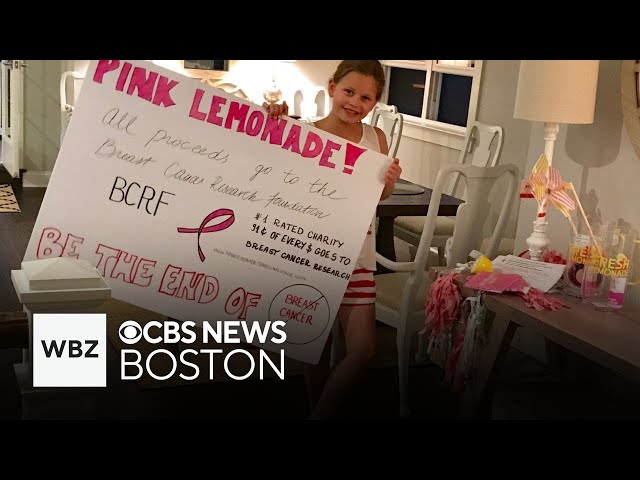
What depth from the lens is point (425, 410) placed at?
3.07m

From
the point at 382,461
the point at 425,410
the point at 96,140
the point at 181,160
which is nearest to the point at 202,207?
the point at 181,160

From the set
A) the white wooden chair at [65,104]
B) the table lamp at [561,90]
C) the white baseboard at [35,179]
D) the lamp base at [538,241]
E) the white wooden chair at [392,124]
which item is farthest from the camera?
the white baseboard at [35,179]

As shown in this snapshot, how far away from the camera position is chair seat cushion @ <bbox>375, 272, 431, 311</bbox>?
3041 mm

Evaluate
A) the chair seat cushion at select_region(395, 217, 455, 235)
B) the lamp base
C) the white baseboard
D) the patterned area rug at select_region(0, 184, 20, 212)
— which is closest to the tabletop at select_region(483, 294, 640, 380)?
the lamp base

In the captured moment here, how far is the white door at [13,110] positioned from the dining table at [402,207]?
3179 millimetres

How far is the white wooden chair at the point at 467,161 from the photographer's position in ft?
13.3

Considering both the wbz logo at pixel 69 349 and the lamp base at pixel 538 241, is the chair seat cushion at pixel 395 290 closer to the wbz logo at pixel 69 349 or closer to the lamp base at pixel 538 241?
the lamp base at pixel 538 241

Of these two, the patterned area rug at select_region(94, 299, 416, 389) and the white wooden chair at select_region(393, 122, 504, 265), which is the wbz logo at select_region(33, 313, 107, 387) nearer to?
the patterned area rug at select_region(94, 299, 416, 389)

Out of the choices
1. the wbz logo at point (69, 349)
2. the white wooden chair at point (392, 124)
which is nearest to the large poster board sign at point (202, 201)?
the wbz logo at point (69, 349)

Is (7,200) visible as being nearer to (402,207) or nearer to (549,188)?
(402,207)

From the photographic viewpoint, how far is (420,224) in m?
4.14

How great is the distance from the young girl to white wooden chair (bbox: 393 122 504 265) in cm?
144
